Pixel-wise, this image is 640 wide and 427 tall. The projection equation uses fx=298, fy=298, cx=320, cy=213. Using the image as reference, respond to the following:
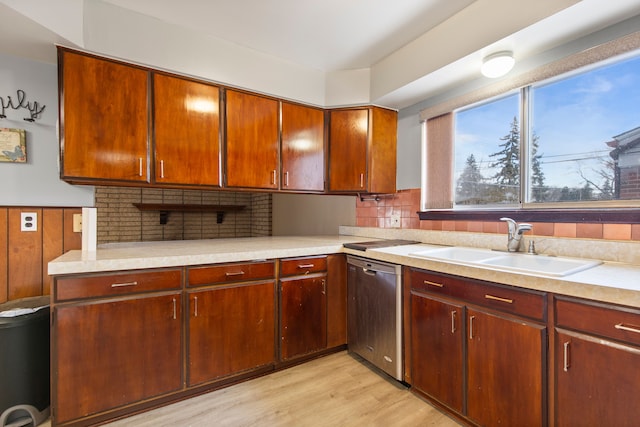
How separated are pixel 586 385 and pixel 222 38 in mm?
2879

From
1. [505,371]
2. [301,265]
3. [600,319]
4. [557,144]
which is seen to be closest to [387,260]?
[301,265]

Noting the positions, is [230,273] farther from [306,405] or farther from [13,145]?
[13,145]

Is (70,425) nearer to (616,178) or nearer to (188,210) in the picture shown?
(188,210)

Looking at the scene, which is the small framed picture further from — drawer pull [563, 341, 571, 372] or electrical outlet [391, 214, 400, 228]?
drawer pull [563, 341, 571, 372]

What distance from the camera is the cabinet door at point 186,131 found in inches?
81.7

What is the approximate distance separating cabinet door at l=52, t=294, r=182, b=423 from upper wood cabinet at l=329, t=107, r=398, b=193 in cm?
171

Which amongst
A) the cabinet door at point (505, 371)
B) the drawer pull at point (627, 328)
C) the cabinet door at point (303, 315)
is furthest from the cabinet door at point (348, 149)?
the drawer pull at point (627, 328)

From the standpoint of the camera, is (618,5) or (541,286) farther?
(618,5)

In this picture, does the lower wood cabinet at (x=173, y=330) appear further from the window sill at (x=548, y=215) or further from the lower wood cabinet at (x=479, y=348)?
the window sill at (x=548, y=215)

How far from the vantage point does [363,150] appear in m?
2.70

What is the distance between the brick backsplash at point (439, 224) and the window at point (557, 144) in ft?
0.46

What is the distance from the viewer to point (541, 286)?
1276mm

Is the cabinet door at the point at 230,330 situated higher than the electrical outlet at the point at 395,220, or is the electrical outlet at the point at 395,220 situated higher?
the electrical outlet at the point at 395,220

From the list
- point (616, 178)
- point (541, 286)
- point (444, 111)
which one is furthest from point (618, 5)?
point (541, 286)
